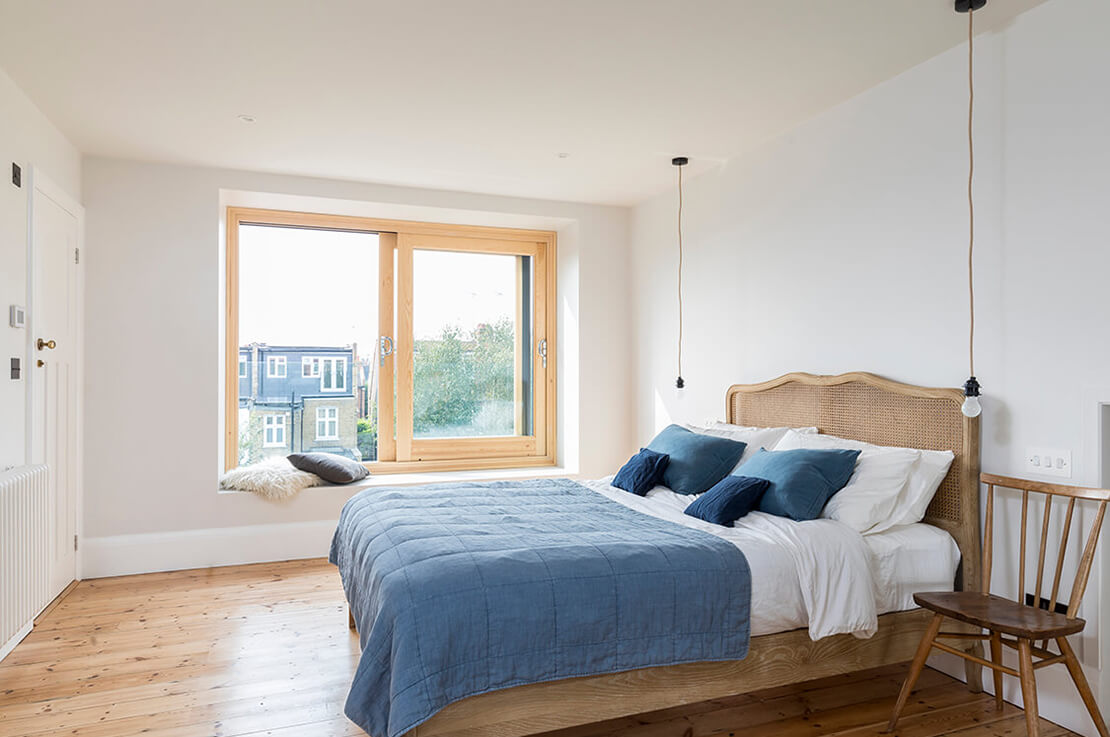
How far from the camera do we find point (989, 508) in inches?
104

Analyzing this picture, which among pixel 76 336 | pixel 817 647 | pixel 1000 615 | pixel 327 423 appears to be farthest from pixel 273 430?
pixel 1000 615

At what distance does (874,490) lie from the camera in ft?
9.21

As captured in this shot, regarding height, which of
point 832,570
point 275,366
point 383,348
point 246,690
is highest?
point 383,348

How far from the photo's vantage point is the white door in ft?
11.6

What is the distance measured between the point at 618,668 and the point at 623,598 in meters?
0.21

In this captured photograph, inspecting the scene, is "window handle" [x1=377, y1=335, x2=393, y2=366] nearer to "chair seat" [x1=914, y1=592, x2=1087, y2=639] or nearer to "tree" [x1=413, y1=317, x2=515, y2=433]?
"tree" [x1=413, y1=317, x2=515, y2=433]

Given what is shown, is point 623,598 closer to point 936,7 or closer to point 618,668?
point 618,668

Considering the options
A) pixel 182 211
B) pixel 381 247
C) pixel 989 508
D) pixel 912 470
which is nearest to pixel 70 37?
pixel 182 211

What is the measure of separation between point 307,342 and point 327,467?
3.23 ft

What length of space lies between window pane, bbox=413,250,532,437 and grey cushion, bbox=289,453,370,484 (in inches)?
27.3

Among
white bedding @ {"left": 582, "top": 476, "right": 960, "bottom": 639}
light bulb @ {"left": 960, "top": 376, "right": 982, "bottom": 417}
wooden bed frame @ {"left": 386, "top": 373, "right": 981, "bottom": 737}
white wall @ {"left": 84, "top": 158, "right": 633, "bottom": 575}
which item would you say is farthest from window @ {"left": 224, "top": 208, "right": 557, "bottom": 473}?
light bulb @ {"left": 960, "top": 376, "right": 982, "bottom": 417}

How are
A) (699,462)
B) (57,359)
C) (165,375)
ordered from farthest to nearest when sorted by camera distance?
(165,375) < (57,359) < (699,462)

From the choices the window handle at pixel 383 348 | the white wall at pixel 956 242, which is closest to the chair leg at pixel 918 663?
the white wall at pixel 956 242

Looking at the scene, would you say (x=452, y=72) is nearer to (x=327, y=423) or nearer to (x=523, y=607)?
(x=523, y=607)
